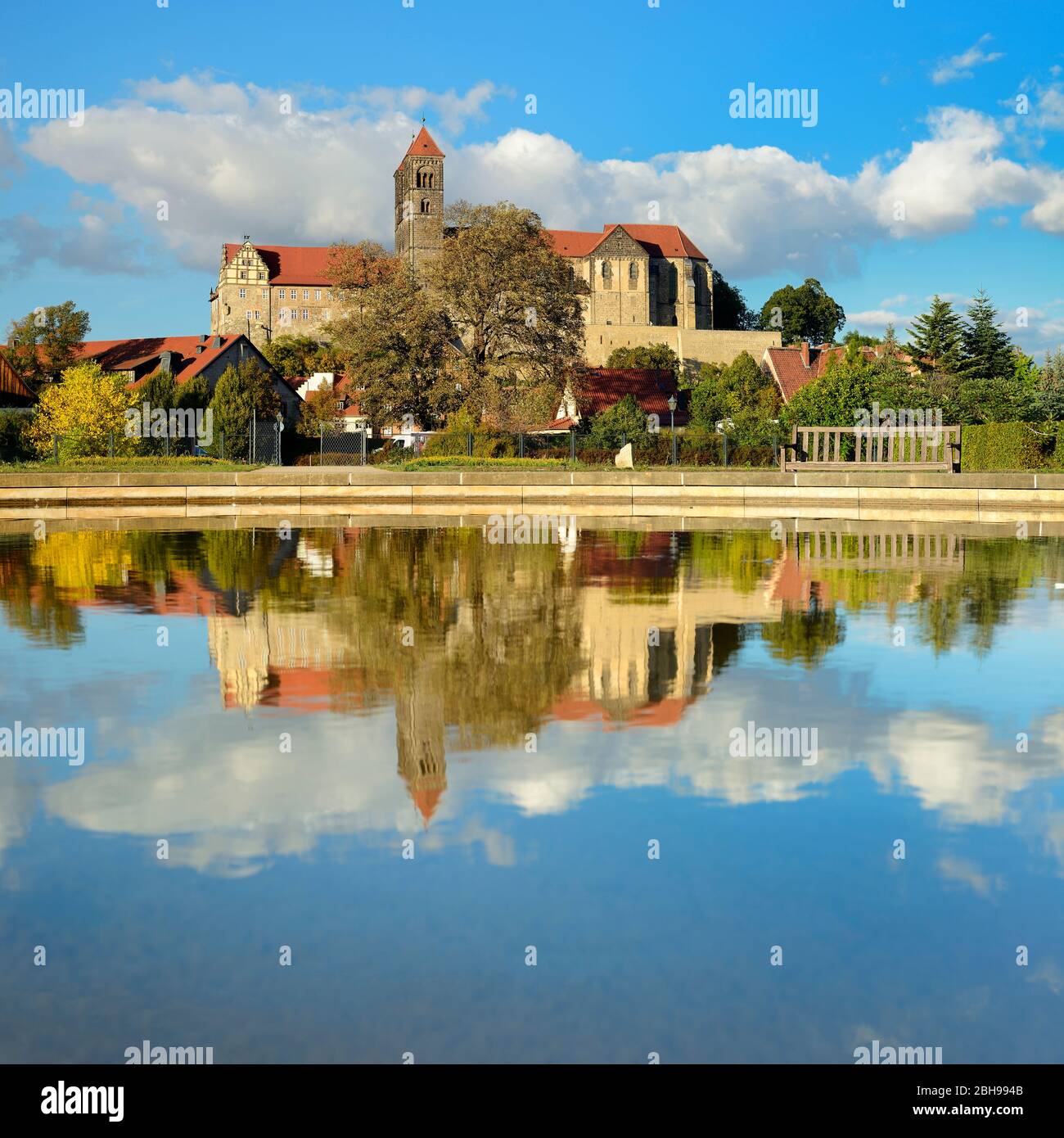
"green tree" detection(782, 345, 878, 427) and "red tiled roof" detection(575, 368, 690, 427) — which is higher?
"red tiled roof" detection(575, 368, 690, 427)

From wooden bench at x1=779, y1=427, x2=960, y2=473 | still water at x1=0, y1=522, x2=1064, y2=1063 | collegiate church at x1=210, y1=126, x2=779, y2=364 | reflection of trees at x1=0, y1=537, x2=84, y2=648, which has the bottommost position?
still water at x1=0, y1=522, x2=1064, y2=1063

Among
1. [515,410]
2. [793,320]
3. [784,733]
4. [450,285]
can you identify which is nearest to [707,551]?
[784,733]

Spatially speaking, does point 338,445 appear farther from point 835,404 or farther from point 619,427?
point 835,404

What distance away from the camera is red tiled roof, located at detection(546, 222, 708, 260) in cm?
16962

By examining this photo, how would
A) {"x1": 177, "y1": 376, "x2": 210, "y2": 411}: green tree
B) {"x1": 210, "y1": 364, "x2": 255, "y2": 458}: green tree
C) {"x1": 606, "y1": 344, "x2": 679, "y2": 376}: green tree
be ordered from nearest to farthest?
{"x1": 210, "y1": 364, "x2": 255, "y2": 458}: green tree
{"x1": 177, "y1": 376, "x2": 210, "y2": 411}: green tree
{"x1": 606, "y1": 344, "x2": 679, "y2": 376}: green tree

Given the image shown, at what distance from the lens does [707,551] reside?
68.7 feet

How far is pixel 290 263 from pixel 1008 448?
148596 millimetres

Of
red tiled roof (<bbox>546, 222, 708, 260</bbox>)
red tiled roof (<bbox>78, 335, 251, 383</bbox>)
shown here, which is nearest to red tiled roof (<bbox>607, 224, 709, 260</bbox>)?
red tiled roof (<bbox>546, 222, 708, 260</bbox>)

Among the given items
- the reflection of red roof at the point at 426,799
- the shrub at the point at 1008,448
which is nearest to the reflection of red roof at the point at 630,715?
the reflection of red roof at the point at 426,799

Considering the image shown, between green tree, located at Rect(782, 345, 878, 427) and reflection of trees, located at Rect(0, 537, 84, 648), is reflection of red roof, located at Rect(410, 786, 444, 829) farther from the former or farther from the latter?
green tree, located at Rect(782, 345, 878, 427)

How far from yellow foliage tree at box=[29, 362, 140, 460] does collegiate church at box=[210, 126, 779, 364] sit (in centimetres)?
10434

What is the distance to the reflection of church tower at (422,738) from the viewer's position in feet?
22.1

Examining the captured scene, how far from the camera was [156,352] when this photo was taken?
106812 millimetres
